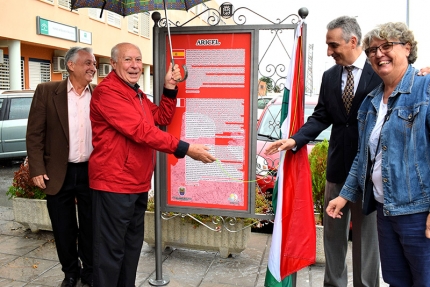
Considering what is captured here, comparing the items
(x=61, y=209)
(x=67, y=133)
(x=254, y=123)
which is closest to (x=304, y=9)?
(x=254, y=123)

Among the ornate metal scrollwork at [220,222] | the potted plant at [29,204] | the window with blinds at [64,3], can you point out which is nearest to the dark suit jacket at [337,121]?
the ornate metal scrollwork at [220,222]

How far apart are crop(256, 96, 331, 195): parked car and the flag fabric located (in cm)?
62

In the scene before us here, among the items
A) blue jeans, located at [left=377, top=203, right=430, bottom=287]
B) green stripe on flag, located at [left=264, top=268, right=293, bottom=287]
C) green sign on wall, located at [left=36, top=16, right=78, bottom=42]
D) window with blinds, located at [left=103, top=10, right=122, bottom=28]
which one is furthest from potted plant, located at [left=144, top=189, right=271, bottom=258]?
window with blinds, located at [left=103, top=10, right=122, bottom=28]

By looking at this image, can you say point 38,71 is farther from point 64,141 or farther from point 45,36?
point 64,141

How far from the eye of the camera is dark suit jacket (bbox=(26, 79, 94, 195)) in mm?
3320

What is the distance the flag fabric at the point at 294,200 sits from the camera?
10.2 feet

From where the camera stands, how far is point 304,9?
3.07m

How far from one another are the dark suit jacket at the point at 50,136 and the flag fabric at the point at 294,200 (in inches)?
68.9

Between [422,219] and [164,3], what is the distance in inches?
88.9

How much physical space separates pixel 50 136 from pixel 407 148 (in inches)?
104

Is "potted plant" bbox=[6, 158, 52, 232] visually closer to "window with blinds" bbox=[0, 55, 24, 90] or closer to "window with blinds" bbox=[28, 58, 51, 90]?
"window with blinds" bbox=[0, 55, 24, 90]

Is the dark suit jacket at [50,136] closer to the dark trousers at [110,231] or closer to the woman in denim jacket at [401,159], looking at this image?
the dark trousers at [110,231]

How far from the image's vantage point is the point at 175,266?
4039mm

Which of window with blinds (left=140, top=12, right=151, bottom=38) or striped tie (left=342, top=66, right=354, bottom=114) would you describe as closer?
striped tie (left=342, top=66, right=354, bottom=114)
